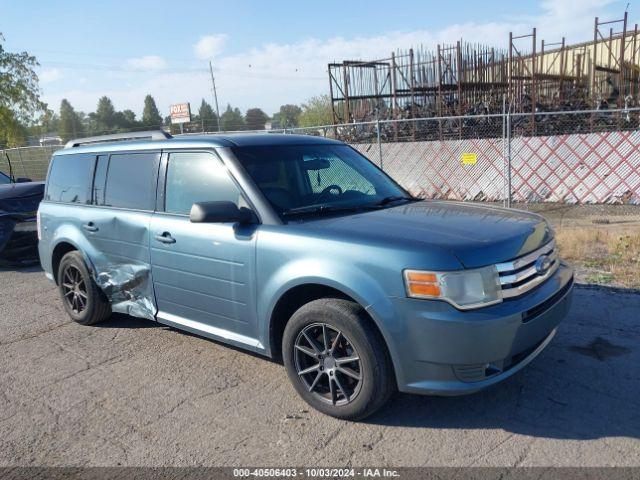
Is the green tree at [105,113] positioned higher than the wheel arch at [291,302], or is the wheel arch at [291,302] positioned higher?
the green tree at [105,113]

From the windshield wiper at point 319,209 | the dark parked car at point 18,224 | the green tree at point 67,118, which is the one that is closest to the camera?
the windshield wiper at point 319,209

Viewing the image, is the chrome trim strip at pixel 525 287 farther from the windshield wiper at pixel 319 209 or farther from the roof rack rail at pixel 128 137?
the roof rack rail at pixel 128 137

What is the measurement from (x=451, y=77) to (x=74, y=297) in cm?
1482

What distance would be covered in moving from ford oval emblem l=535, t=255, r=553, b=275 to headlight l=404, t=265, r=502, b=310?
544 mm

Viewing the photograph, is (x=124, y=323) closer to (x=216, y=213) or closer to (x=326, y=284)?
(x=216, y=213)

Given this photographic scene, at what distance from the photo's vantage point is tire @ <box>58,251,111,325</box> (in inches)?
206

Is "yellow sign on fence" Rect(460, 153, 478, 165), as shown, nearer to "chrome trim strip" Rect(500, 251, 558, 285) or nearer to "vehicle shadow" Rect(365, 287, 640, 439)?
"vehicle shadow" Rect(365, 287, 640, 439)

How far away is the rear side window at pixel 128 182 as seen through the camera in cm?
456

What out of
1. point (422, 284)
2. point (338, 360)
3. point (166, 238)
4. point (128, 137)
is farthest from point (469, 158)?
point (422, 284)

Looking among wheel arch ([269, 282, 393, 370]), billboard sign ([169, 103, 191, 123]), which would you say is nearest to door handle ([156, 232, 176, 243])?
wheel arch ([269, 282, 393, 370])

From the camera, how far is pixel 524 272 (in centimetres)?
327

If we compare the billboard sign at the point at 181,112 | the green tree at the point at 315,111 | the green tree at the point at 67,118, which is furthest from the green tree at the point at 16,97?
the green tree at the point at 67,118

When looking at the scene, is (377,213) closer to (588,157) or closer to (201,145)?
(201,145)

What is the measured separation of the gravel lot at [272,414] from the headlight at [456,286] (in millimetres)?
817
